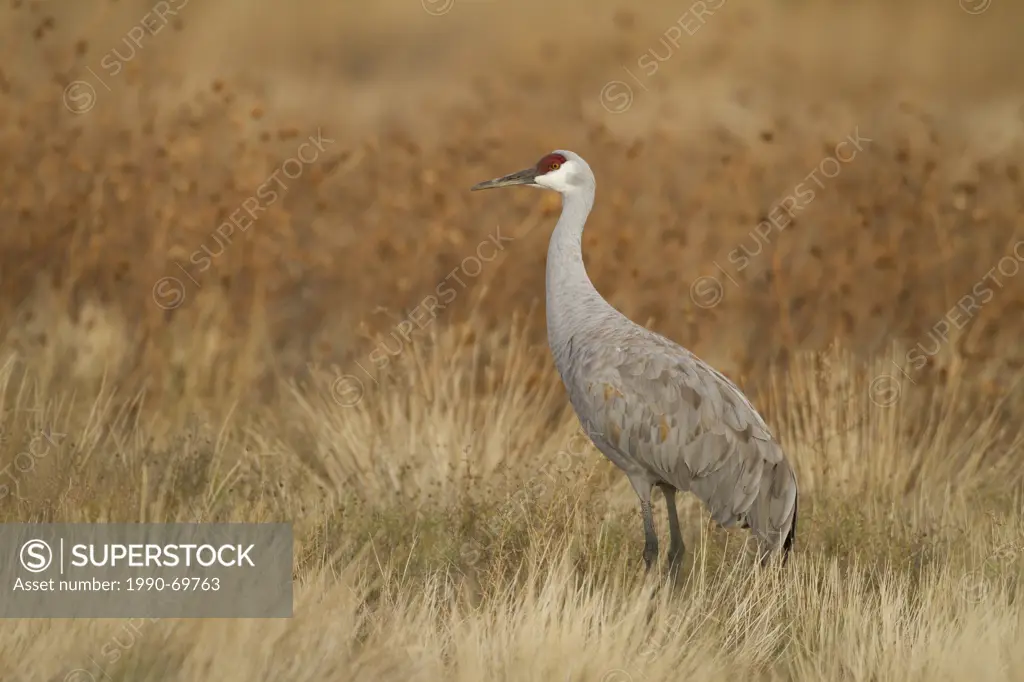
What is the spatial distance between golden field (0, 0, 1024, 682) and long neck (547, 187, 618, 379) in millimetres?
541

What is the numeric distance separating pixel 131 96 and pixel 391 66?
788cm

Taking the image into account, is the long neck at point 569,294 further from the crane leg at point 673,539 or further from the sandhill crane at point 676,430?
the crane leg at point 673,539

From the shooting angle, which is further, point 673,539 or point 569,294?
point 569,294

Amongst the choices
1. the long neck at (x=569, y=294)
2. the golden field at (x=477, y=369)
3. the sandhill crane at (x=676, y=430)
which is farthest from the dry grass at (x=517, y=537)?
the long neck at (x=569, y=294)

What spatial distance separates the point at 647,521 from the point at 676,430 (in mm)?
353

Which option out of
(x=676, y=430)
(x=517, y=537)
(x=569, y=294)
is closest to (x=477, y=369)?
(x=569, y=294)

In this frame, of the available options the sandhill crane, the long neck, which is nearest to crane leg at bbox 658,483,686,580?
the sandhill crane

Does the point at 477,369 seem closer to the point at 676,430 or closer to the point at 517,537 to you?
the point at 517,537

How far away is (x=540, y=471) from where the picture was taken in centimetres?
529

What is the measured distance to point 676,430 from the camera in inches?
186

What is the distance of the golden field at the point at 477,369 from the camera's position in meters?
3.99

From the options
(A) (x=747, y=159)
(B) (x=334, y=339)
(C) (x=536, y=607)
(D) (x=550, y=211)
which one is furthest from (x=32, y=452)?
(A) (x=747, y=159)

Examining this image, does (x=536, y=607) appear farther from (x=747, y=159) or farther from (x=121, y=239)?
(x=747, y=159)

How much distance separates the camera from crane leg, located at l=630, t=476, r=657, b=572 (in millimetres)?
4758
